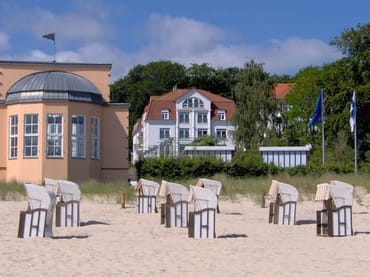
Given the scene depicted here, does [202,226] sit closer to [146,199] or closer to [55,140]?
[146,199]

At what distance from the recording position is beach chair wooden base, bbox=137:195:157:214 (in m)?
25.8

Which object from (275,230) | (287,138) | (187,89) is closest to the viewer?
(275,230)

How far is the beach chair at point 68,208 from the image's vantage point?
69.8 feet

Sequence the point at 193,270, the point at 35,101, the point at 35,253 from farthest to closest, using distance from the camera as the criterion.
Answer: the point at 35,101 < the point at 35,253 < the point at 193,270

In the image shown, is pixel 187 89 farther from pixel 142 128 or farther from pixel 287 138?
pixel 287 138

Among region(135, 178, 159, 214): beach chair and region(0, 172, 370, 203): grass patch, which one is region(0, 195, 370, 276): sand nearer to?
region(135, 178, 159, 214): beach chair

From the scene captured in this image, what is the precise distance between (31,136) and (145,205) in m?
12.0

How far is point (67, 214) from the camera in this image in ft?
70.2

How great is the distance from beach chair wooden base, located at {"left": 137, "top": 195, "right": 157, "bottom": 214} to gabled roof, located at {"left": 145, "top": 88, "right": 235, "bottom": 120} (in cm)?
7156

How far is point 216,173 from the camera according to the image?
1613 inches

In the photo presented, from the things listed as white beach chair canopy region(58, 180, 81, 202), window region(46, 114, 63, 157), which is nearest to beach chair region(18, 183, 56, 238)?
white beach chair canopy region(58, 180, 81, 202)

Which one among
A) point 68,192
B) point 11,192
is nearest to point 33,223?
point 68,192

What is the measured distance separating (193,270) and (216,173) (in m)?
28.2

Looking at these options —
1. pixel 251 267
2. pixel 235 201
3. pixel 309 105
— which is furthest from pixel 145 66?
pixel 251 267
